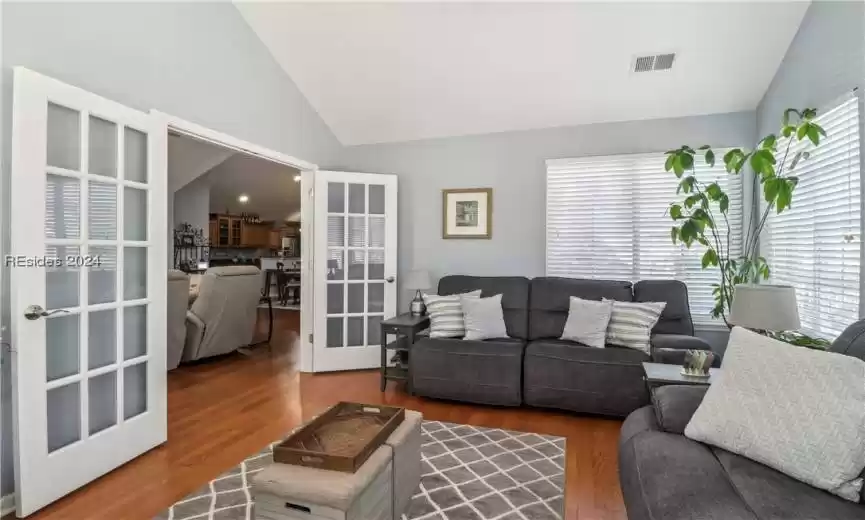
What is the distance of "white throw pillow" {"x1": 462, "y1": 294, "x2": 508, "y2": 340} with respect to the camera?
3693 mm

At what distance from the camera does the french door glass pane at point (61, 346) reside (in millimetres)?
2180

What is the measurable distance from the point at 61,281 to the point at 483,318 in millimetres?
2708

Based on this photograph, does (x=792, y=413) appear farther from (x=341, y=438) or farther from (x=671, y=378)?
Result: (x=341, y=438)

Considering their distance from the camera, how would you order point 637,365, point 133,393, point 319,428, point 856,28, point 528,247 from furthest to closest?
1. point 528,247
2. point 637,365
3. point 133,393
4. point 856,28
5. point 319,428

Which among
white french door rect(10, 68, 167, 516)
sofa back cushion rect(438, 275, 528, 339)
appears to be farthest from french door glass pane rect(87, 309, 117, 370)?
sofa back cushion rect(438, 275, 528, 339)

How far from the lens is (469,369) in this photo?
3488mm

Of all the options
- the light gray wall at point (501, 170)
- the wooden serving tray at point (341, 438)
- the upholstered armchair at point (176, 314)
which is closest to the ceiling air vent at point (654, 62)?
the light gray wall at point (501, 170)

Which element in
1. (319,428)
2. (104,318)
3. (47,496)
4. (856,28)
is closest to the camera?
(319,428)

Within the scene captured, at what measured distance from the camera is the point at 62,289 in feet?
7.30

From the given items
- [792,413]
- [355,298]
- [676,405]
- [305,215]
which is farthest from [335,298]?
[792,413]

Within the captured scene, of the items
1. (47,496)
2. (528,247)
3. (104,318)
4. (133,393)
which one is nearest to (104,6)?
(104,318)

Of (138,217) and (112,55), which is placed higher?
(112,55)

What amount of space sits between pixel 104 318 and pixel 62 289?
0.95 feet

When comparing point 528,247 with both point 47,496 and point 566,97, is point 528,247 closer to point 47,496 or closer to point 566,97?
point 566,97
